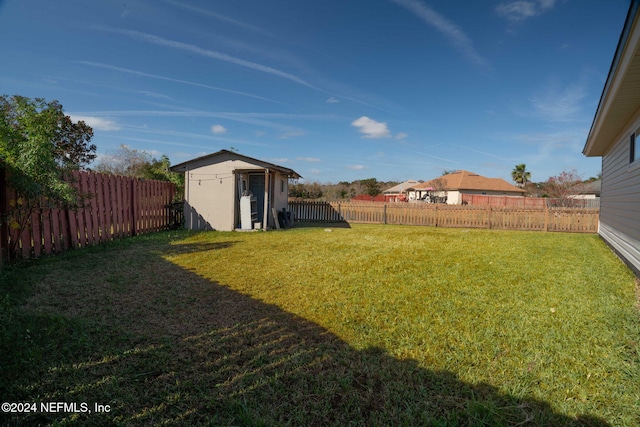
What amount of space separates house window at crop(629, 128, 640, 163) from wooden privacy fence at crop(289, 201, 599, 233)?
758 centimetres

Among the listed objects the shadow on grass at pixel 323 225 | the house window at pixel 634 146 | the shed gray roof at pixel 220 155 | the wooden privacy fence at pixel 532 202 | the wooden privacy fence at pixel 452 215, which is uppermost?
the shed gray roof at pixel 220 155

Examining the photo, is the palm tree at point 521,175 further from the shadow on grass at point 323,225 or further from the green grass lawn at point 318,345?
the green grass lawn at point 318,345

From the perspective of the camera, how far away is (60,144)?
14.9 meters

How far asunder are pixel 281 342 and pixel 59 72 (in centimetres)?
905

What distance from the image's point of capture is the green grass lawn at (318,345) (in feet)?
6.12

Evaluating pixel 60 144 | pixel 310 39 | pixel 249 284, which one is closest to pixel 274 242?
pixel 249 284

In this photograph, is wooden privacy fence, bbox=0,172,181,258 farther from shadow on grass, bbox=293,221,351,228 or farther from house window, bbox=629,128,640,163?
house window, bbox=629,128,640,163

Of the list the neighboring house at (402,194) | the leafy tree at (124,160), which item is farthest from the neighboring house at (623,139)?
Answer: the leafy tree at (124,160)

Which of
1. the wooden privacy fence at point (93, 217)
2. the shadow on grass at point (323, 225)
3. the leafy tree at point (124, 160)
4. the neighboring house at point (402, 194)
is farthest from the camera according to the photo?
the neighboring house at point (402, 194)

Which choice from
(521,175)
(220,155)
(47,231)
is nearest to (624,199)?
(220,155)

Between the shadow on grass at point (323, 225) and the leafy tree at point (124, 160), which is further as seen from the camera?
the leafy tree at point (124, 160)

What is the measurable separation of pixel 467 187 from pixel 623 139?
100 ft

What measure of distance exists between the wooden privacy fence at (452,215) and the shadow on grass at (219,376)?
13.7m

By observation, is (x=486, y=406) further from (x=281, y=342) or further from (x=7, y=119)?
(x=7, y=119)
